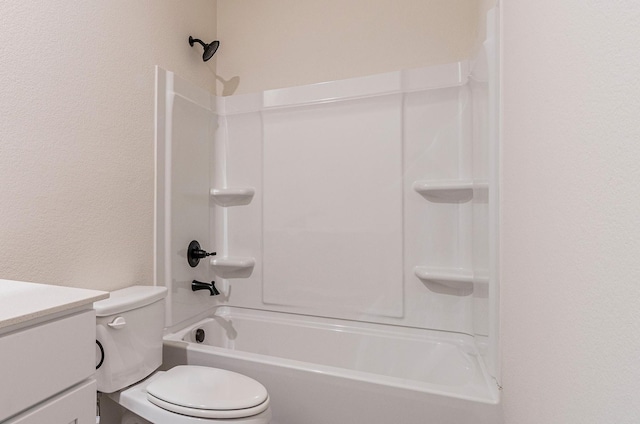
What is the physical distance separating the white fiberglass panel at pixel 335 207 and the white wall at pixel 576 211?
852mm

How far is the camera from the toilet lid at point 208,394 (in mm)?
1045

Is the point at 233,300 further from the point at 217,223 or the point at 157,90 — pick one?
the point at 157,90

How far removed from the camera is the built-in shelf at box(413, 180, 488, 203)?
5.26 feet

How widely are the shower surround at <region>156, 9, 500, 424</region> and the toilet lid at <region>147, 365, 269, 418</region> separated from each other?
177 millimetres

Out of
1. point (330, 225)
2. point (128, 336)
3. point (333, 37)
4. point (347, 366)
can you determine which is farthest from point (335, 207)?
point (128, 336)

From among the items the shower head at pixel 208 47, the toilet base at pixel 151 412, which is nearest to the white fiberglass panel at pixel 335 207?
the shower head at pixel 208 47

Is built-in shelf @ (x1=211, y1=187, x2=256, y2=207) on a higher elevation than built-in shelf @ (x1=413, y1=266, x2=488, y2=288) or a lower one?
Result: higher

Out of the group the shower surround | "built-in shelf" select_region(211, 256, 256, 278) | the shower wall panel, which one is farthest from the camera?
"built-in shelf" select_region(211, 256, 256, 278)

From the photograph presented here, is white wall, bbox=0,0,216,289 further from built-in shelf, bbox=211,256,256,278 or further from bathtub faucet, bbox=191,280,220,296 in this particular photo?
built-in shelf, bbox=211,256,256,278

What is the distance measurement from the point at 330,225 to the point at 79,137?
124cm

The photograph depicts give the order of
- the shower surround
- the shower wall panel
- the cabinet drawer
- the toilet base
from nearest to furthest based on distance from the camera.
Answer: the cabinet drawer → the toilet base → the shower surround → the shower wall panel

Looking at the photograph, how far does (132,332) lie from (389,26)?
1.97 meters

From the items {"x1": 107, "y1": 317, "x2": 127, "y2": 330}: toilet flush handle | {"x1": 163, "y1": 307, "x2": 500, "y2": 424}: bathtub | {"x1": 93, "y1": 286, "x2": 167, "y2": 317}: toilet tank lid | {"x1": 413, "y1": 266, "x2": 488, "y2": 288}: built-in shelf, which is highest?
{"x1": 413, "y1": 266, "x2": 488, "y2": 288}: built-in shelf

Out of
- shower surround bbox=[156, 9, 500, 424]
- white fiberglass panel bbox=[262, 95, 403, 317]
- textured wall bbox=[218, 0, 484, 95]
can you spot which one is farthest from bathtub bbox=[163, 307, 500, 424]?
textured wall bbox=[218, 0, 484, 95]
